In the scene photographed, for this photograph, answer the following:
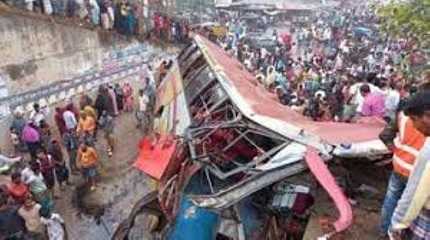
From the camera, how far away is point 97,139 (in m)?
13.5

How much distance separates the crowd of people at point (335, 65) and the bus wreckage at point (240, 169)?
1949 millimetres

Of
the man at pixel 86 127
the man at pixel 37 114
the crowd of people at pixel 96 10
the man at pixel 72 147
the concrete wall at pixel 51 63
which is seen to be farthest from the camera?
the crowd of people at pixel 96 10

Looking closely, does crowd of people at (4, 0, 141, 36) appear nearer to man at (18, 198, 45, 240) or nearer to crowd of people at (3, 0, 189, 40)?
crowd of people at (3, 0, 189, 40)

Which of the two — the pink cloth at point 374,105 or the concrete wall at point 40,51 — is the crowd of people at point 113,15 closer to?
the concrete wall at point 40,51

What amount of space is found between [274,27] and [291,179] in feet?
89.9

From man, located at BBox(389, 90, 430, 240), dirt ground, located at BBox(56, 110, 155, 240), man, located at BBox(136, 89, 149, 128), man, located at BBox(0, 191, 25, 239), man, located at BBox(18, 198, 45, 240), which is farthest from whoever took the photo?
man, located at BBox(136, 89, 149, 128)

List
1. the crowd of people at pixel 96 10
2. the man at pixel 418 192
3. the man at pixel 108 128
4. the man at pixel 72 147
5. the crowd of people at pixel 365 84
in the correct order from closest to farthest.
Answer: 1. the man at pixel 418 192
2. the crowd of people at pixel 365 84
3. the man at pixel 72 147
4. the man at pixel 108 128
5. the crowd of people at pixel 96 10

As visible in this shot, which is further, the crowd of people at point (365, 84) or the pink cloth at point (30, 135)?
the pink cloth at point (30, 135)

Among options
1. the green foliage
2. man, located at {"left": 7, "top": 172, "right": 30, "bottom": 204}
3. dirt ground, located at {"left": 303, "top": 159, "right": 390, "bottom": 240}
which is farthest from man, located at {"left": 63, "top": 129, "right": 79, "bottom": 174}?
the green foliage

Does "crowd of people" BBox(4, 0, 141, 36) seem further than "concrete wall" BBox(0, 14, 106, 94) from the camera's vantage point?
Yes

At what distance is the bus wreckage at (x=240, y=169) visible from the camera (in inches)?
225

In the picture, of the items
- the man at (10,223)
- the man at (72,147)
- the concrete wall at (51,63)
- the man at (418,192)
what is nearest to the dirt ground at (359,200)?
the man at (418,192)

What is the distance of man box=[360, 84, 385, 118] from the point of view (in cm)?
944

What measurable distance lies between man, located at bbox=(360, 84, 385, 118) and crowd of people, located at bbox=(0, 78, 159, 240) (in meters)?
4.74
